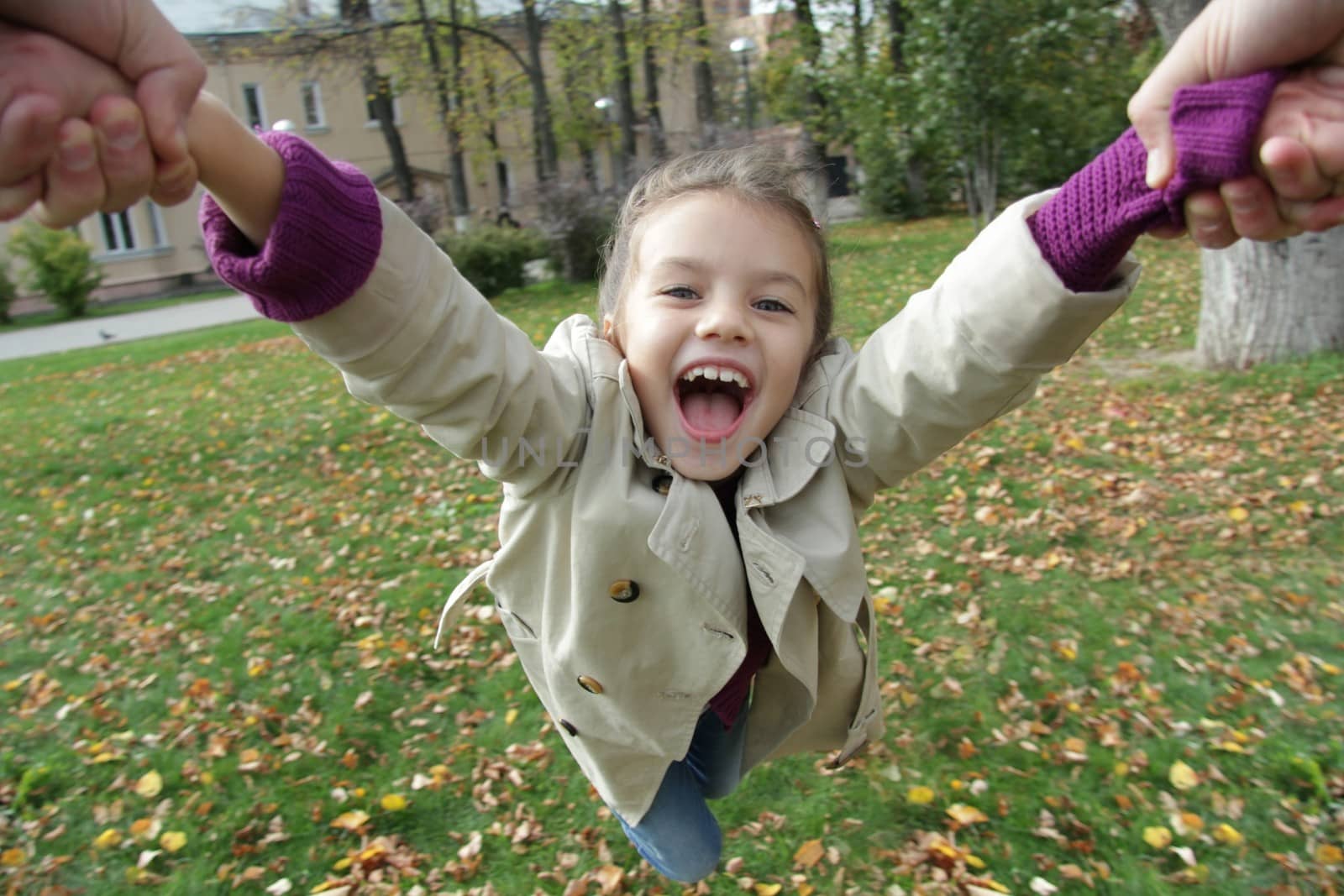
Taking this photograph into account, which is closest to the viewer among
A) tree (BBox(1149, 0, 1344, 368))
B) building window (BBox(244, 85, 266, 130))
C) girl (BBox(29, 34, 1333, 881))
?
girl (BBox(29, 34, 1333, 881))

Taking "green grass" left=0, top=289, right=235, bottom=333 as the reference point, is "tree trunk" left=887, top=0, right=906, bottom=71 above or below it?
above

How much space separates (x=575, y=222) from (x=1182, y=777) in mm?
14334

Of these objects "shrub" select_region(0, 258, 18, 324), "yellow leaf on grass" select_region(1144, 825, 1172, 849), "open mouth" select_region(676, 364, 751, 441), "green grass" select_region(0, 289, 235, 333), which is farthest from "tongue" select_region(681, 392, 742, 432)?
"shrub" select_region(0, 258, 18, 324)

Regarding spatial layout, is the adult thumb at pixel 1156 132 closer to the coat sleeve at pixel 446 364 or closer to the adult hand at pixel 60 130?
the coat sleeve at pixel 446 364

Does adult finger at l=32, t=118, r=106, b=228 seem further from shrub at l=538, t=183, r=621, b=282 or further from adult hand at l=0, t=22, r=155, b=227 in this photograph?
shrub at l=538, t=183, r=621, b=282

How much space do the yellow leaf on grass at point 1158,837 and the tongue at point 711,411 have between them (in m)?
2.40

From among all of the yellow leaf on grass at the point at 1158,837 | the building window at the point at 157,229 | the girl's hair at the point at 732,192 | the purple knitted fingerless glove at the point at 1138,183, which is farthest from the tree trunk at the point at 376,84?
the purple knitted fingerless glove at the point at 1138,183

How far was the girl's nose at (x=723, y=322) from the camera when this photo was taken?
189 centimetres

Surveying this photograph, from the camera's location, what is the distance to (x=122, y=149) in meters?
1.09

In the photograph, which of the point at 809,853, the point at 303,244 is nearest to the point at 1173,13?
the point at 809,853

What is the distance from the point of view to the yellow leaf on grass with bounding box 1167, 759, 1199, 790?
3469mm

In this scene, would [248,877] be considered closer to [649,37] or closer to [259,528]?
[259,528]

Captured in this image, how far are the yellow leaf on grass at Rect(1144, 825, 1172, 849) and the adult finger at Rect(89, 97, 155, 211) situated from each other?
11.6 ft

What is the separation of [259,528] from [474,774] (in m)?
3.43
